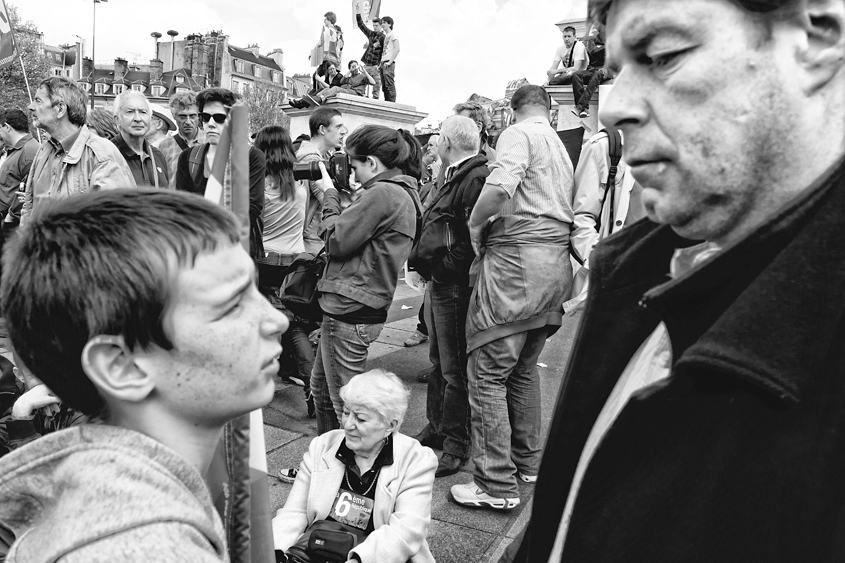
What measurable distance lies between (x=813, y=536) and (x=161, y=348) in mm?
961

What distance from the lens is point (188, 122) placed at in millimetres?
6824

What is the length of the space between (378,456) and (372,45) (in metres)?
14.8

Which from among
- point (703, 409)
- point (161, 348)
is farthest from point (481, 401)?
point (703, 409)

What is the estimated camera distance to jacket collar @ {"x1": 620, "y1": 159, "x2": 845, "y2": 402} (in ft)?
2.31

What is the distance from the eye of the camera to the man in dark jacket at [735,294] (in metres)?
0.71

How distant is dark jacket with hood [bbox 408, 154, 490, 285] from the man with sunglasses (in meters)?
1.01

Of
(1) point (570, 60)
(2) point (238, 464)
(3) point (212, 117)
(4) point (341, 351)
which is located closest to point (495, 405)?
(4) point (341, 351)

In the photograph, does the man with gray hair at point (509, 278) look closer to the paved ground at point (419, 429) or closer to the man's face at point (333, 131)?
the paved ground at point (419, 429)

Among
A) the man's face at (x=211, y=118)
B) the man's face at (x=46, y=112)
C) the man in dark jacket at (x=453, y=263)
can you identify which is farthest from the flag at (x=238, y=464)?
the man's face at (x=46, y=112)

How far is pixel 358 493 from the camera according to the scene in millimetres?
2717

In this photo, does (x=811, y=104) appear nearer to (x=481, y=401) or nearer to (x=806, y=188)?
(x=806, y=188)

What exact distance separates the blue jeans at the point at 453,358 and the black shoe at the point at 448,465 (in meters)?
0.03

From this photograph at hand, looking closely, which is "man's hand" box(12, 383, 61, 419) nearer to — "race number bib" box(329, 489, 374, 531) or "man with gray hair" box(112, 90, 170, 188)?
"race number bib" box(329, 489, 374, 531)

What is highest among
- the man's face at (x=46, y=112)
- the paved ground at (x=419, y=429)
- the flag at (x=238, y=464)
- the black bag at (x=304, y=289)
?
the man's face at (x=46, y=112)
